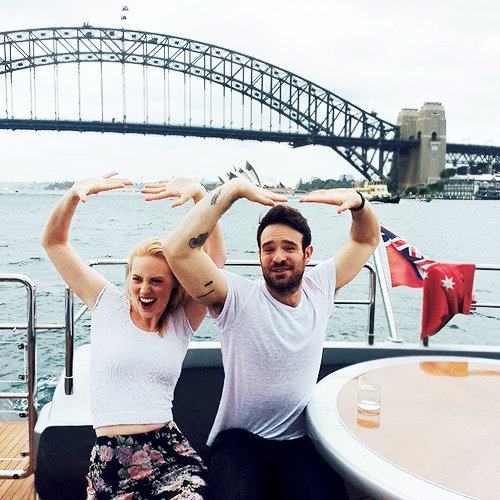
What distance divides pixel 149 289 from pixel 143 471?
41 centimetres

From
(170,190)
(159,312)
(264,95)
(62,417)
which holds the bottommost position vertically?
(62,417)

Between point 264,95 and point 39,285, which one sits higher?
point 264,95

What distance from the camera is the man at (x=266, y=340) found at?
1424 millimetres

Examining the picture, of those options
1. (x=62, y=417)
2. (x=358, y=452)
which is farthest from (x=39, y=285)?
(x=358, y=452)

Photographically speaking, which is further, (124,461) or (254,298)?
(254,298)

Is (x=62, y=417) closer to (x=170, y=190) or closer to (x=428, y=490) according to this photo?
(x=170, y=190)

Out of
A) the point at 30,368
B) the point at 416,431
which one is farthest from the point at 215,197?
the point at 30,368

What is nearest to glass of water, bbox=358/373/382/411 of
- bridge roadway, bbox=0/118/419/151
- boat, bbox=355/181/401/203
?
bridge roadway, bbox=0/118/419/151

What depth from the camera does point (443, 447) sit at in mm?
1257

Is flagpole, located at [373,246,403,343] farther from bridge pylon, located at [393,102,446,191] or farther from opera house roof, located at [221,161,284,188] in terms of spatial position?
bridge pylon, located at [393,102,446,191]

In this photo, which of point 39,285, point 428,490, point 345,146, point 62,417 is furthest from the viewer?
point 345,146

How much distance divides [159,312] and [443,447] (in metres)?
0.70

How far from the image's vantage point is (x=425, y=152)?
4384 cm

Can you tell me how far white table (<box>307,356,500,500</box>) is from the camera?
1122 mm
